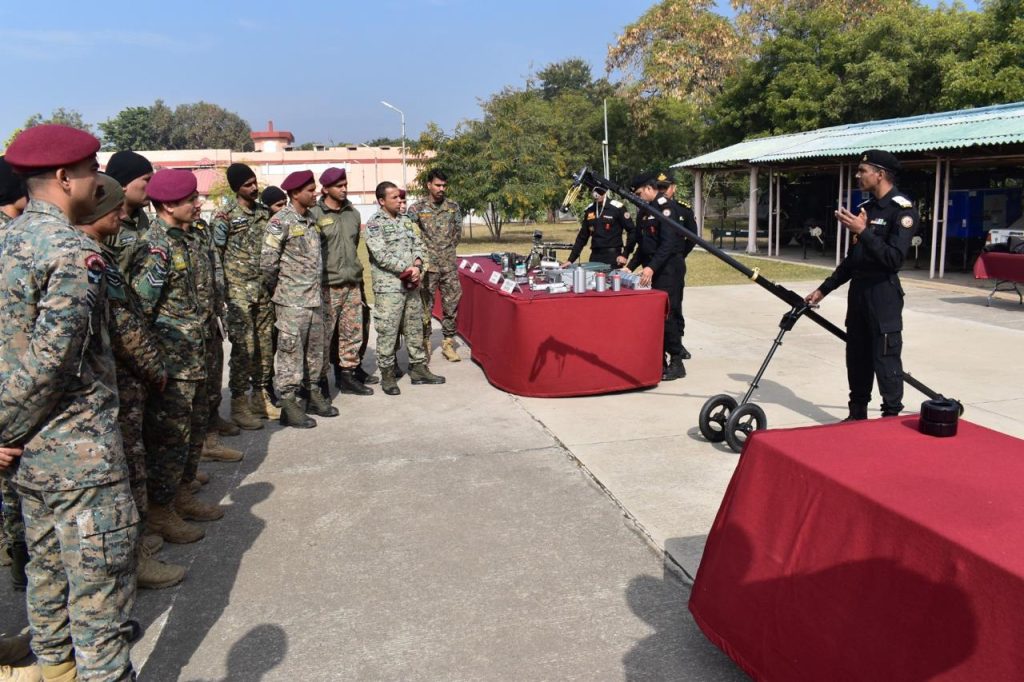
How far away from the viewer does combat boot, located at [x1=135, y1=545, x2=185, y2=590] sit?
3.32 meters

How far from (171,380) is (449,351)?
175 inches

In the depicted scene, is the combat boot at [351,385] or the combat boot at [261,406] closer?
the combat boot at [261,406]

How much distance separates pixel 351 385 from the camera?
6582mm

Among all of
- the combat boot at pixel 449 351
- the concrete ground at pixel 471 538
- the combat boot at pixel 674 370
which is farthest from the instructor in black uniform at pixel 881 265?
the combat boot at pixel 449 351

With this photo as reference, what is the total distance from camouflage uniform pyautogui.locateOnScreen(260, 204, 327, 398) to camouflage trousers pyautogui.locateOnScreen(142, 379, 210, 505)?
1.62 meters

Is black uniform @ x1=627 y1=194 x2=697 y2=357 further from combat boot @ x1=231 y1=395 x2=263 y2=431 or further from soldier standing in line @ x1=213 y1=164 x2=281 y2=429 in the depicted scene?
combat boot @ x1=231 y1=395 x2=263 y2=431

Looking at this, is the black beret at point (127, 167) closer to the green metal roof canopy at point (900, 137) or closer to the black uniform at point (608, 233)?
the black uniform at point (608, 233)

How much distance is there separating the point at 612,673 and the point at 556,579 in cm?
70

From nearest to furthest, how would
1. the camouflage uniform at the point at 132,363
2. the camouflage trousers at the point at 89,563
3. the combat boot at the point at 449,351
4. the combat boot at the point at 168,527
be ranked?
1. the camouflage trousers at the point at 89,563
2. the camouflage uniform at the point at 132,363
3. the combat boot at the point at 168,527
4. the combat boot at the point at 449,351

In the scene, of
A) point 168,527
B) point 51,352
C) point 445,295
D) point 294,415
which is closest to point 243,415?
Answer: point 294,415

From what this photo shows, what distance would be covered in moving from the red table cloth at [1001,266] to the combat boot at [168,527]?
1052cm

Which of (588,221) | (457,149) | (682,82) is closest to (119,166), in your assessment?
(588,221)

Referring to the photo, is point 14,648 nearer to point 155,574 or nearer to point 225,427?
point 155,574

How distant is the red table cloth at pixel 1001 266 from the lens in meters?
10.2
